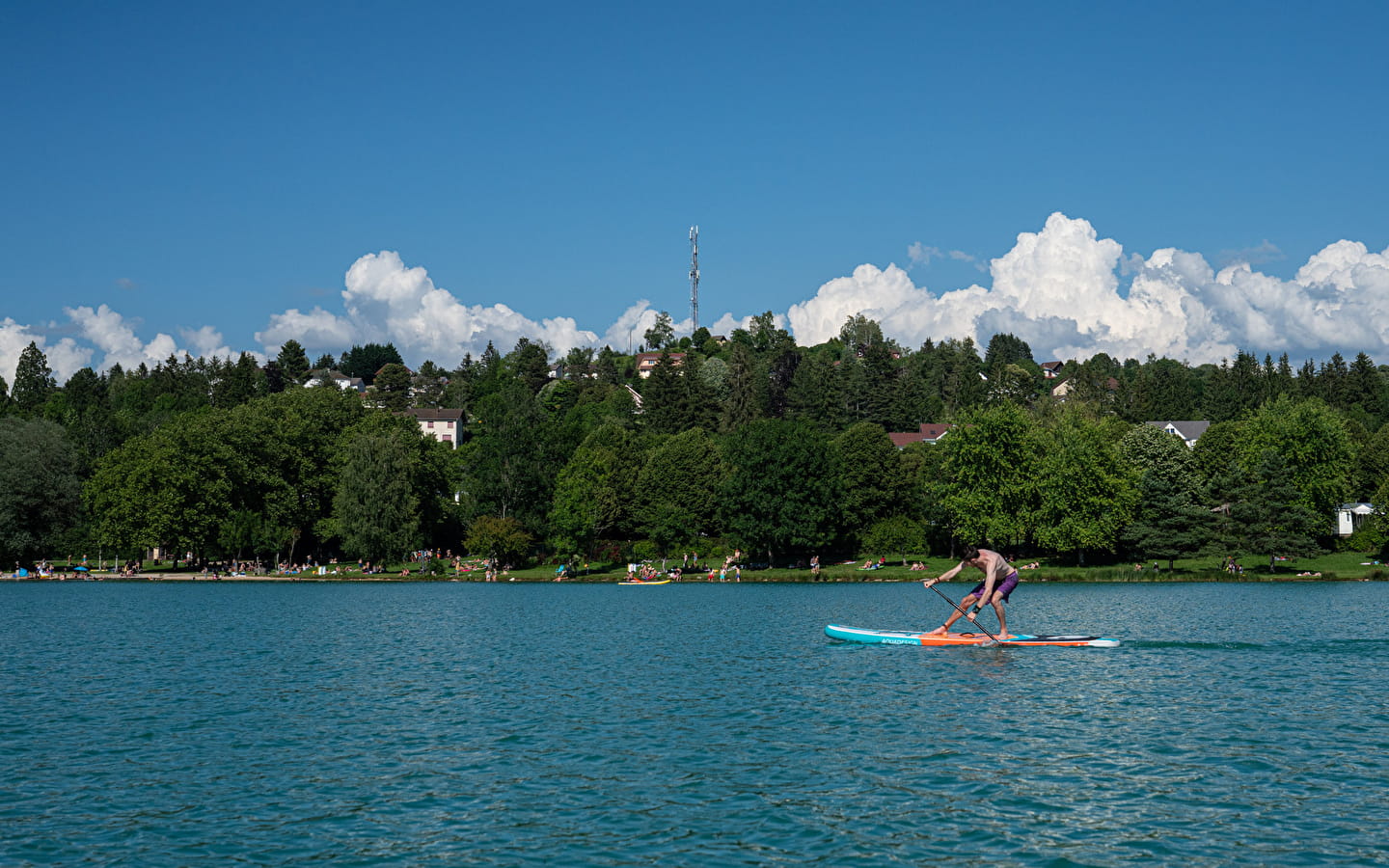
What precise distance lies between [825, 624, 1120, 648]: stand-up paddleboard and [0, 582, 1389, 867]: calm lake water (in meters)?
0.54

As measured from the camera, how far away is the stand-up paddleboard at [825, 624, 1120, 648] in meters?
41.8

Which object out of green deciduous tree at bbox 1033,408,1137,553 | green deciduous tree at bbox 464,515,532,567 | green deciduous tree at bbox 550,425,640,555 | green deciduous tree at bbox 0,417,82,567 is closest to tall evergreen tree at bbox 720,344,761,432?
green deciduous tree at bbox 550,425,640,555

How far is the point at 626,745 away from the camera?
83.0ft

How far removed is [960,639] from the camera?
4284 centimetres

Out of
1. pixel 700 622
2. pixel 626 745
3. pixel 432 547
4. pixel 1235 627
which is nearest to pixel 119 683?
pixel 626 745

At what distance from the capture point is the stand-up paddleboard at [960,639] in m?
41.8

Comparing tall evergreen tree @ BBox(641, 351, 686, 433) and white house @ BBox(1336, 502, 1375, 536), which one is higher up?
tall evergreen tree @ BBox(641, 351, 686, 433)

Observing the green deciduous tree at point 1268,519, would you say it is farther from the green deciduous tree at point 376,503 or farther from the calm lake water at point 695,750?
the green deciduous tree at point 376,503

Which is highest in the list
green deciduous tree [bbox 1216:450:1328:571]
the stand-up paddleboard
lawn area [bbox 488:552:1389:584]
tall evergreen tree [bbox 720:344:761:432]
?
tall evergreen tree [bbox 720:344:761:432]

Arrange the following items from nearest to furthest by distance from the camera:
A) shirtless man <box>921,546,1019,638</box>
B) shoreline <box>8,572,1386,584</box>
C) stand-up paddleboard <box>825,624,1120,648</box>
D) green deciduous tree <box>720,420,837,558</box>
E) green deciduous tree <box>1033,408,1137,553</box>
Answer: shirtless man <box>921,546,1019,638</box>
stand-up paddleboard <box>825,624,1120,648</box>
shoreline <box>8,572,1386,584</box>
green deciduous tree <box>1033,408,1137,553</box>
green deciduous tree <box>720,420,837,558</box>

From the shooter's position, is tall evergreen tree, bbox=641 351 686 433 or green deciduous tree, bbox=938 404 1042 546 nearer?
green deciduous tree, bbox=938 404 1042 546

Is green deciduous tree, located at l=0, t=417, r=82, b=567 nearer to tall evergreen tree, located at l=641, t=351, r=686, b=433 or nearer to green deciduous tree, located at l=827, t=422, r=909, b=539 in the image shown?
tall evergreen tree, located at l=641, t=351, r=686, b=433

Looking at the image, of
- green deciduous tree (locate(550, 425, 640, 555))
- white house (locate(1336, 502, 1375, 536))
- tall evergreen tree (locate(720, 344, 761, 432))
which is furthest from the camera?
tall evergreen tree (locate(720, 344, 761, 432))

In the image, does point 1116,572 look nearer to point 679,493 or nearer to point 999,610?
point 679,493
